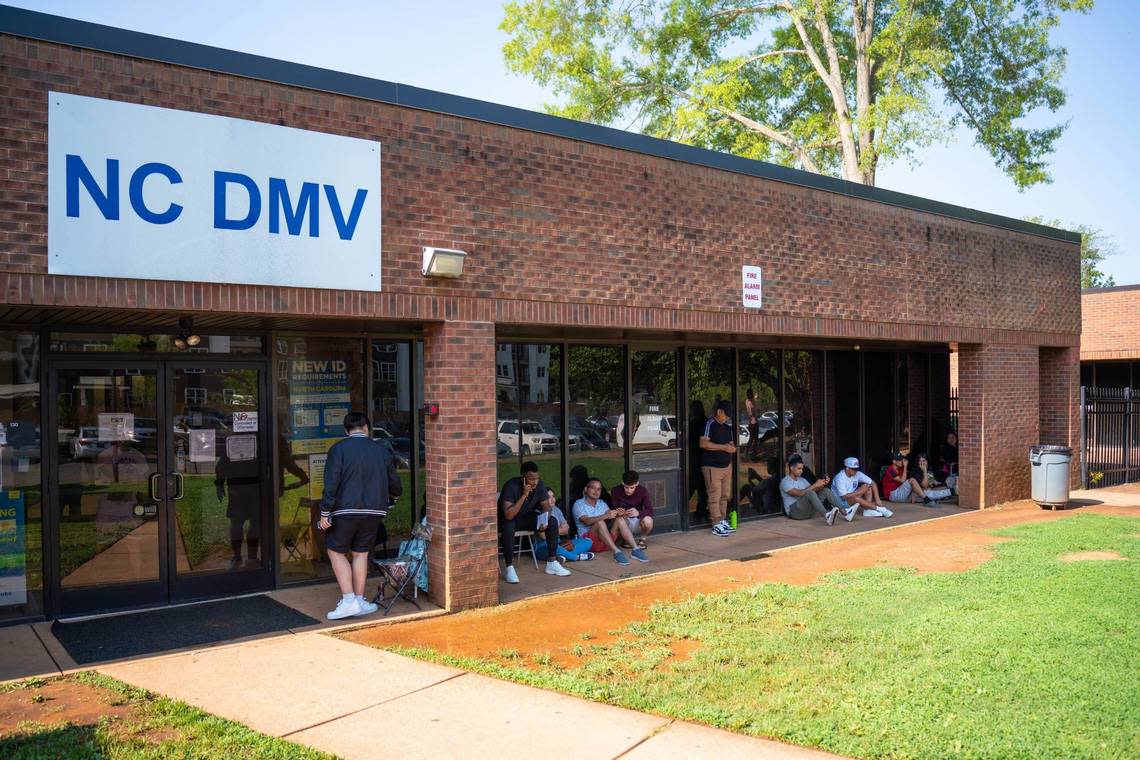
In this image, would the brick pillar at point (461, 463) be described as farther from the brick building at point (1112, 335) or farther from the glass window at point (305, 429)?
the brick building at point (1112, 335)

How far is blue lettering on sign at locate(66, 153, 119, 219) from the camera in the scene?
599cm

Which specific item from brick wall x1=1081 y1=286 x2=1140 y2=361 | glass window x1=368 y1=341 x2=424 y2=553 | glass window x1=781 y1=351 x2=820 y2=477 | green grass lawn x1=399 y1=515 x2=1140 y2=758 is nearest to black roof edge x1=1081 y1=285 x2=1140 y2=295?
brick wall x1=1081 y1=286 x2=1140 y2=361

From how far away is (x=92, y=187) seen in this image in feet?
19.9

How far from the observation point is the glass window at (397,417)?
9.11 m

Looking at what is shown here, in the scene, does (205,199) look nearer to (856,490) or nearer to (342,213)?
(342,213)

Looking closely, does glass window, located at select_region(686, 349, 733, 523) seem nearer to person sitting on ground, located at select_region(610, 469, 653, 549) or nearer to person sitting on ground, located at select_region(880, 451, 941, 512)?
person sitting on ground, located at select_region(610, 469, 653, 549)

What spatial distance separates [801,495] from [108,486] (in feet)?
30.1

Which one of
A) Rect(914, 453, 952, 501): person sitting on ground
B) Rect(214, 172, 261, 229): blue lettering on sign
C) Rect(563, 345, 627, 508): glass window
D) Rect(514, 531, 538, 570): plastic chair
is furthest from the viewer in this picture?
Rect(914, 453, 952, 501): person sitting on ground

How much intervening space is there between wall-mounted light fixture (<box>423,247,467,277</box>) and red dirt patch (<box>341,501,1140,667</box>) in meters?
2.98

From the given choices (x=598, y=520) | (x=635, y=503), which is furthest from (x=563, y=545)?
(x=635, y=503)

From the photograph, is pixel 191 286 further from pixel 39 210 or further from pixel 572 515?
pixel 572 515

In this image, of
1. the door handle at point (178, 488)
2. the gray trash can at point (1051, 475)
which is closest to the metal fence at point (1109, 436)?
the gray trash can at point (1051, 475)

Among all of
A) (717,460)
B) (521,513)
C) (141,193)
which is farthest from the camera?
(717,460)

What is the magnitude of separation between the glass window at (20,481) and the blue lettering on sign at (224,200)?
1918 mm
